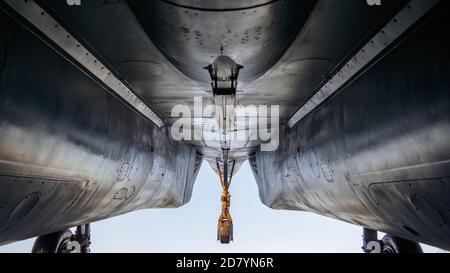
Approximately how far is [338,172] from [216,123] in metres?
3.85

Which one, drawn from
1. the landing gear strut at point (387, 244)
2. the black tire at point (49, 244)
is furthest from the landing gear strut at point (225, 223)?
the black tire at point (49, 244)

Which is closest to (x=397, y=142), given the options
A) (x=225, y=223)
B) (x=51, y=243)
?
(x=51, y=243)

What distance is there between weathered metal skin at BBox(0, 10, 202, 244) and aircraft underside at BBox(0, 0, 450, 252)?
18 mm

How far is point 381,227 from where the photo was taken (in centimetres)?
502

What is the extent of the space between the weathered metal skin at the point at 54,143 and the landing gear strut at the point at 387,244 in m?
6.42

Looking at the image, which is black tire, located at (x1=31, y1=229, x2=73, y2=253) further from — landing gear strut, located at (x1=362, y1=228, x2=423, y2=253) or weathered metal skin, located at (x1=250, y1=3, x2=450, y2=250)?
landing gear strut, located at (x1=362, y1=228, x2=423, y2=253)

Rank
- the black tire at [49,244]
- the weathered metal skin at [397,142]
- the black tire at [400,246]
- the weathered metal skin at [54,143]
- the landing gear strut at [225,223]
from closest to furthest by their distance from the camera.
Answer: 1. the weathered metal skin at [397,142]
2. the weathered metal skin at [54,143]
3. the black tire at [49,244]
4. the black tire at [400,246]
5. the landing gear strut at [225,223]

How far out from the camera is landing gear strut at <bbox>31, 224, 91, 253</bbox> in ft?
25.6

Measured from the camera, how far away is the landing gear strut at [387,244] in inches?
319

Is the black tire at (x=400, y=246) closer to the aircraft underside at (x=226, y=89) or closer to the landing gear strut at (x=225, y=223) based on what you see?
the aircraft underside at (x=226, y=89)

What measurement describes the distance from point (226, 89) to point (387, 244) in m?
6.71

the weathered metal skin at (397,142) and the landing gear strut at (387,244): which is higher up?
the weathered metal skin at (397,142)

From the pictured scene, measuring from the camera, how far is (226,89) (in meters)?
4.79

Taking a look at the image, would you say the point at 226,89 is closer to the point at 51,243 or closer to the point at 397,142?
the point at 397,142
